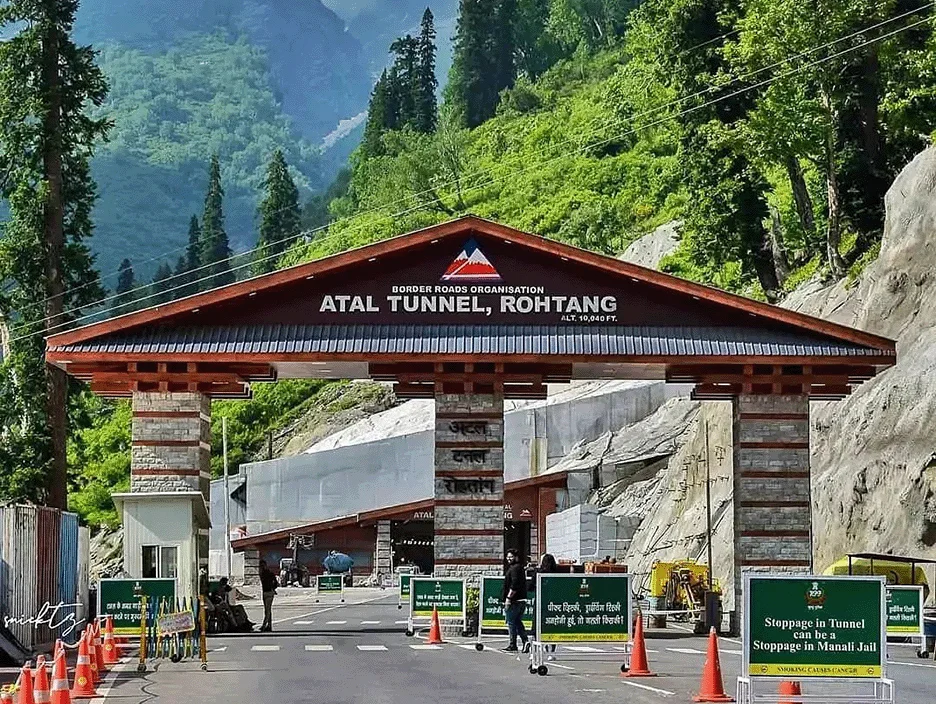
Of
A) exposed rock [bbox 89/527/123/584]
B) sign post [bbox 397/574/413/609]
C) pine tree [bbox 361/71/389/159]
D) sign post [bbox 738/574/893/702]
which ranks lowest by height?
exposed rock [bbox 89/527/123/584]

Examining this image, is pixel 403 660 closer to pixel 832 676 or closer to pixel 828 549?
pixel 832 676

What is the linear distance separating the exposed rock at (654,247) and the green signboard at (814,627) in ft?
252

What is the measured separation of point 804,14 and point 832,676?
41892mm

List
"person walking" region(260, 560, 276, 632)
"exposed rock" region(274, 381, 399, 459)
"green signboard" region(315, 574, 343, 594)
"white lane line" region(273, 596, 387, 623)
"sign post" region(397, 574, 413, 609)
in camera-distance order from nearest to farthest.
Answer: "sign post" region(397, 574, 413, 609), "person walking" region(260, 560, 276, 632), "white lane line" region(273, 596, 387, 623), "green signboard" region(315, 574, 343, 594), "exposed rock" region(274, 381, 399, 459)

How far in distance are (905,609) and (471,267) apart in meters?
12.0

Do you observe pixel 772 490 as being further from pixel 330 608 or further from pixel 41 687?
pixel 330 608

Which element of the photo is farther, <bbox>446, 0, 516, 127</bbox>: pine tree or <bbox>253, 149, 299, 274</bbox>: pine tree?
<bbox>446, 0, 516, 127</bbox>: pine tree

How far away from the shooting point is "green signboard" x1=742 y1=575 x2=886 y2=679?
57.3ft

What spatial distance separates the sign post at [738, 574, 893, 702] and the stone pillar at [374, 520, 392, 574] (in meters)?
63.2

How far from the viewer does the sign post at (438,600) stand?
113 feet

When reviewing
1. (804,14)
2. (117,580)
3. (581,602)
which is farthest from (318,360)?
(804,14)

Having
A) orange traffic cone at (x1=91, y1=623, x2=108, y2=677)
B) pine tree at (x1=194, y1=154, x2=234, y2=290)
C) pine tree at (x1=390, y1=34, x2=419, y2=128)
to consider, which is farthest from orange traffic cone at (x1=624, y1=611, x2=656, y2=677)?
pine tree at (x1=390, y1=34, x2=419, y2=128)

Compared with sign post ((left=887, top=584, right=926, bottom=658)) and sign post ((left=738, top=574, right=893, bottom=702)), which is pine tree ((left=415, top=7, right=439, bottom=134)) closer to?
sign post ((left=887, top=584, right=926, bottom=658))

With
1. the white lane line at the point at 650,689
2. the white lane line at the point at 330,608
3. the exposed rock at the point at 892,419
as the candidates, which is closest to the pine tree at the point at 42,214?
the white lane line at the point at 330,608
